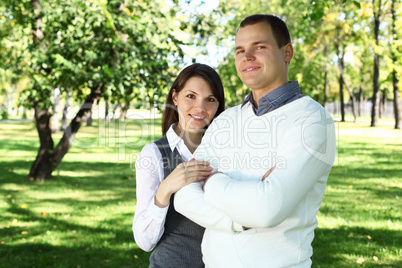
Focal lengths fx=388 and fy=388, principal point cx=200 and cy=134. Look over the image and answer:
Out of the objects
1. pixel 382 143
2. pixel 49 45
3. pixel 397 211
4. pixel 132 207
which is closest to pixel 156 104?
pixel 132 207

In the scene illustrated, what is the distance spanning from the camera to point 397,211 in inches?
282

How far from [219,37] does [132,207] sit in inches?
185

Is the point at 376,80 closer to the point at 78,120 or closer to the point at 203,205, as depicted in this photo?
the point at 78,120

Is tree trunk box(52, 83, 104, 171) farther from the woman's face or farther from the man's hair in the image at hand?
the man's hair

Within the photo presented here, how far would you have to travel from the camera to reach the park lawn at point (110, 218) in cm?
529

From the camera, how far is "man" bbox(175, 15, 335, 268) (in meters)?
1.65

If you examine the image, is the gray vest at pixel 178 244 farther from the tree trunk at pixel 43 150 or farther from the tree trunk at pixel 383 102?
the tree trunk at pixel 383 102

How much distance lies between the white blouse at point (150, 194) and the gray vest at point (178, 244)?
7 cm

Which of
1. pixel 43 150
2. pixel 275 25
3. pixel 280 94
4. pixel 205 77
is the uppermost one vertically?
pixel 275 25

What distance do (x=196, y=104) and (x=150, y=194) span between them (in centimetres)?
64

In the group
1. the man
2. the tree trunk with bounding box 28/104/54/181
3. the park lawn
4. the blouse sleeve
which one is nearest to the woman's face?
the blouse sleeve

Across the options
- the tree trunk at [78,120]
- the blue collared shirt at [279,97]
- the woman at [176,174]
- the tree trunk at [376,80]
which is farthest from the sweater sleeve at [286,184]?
the tree trunk at [376,80]

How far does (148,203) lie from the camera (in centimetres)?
232

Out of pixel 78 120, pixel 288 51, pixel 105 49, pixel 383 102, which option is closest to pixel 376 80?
pixel 78 120
